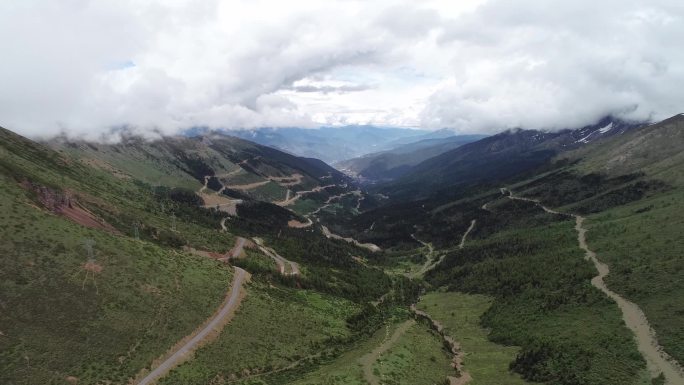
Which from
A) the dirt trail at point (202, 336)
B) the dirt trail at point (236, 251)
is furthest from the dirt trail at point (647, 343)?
the dirt trail at point (236, 251)

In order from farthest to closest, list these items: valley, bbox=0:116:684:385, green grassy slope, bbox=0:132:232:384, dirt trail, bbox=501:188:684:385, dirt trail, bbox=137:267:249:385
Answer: dirt trail, bbox=501:188:684:385
valley, bbox=0:116:684:385
dirt trail, bbox=137:267:249:385
green grassy slope, bbox=0:132:232:384

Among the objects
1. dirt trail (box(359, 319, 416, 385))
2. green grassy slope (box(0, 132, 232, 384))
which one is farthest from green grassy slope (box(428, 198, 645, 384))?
green grassy slope (box(0, 132, 232, 384))

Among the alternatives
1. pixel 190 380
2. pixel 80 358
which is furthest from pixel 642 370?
pixel 80 358

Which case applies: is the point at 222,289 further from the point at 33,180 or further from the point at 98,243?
the point at 33,180

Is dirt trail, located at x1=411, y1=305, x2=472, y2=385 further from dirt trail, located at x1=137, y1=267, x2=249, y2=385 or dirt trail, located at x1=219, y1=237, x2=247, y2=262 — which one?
dirt trail, located at x1=219, y1=237, x2=247, y2=262

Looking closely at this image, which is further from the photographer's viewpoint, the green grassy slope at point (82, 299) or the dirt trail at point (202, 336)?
the dirt trail at point (202, 336)

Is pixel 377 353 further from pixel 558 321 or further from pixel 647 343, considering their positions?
pixel 647 343

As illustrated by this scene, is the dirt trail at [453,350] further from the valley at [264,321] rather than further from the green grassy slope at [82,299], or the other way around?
the green grassy slope at [82,299]
